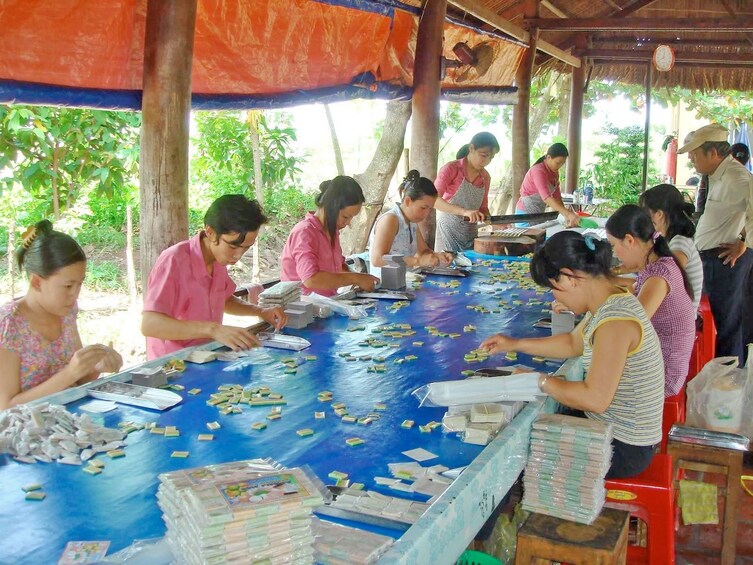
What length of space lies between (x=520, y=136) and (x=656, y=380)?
9.42m

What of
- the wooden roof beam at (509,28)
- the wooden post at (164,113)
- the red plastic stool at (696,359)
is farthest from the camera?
the wooden roof beam at (509,28)

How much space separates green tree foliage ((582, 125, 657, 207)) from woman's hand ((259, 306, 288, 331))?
629 inches

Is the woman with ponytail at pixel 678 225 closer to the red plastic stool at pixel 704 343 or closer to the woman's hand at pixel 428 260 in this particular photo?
the red plastic stool at pixel 704 343

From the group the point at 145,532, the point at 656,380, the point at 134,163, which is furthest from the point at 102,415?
the point at 134,163

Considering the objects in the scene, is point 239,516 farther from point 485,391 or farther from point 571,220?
point 571,220

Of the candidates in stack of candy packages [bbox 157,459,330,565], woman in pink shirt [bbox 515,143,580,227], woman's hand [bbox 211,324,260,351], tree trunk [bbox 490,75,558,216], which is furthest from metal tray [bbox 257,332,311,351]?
tree trunk [bbox 490,75,558,216]

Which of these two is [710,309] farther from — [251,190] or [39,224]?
[251,190]

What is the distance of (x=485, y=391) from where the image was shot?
2.85m

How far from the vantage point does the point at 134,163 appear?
8.03 meters

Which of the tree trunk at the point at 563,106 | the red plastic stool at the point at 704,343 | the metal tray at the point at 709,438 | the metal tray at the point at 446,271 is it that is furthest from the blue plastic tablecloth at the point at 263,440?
the tree trunk at the point at 563,106

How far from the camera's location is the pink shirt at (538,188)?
9438mm

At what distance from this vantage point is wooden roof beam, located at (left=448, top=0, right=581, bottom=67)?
8.72 metres

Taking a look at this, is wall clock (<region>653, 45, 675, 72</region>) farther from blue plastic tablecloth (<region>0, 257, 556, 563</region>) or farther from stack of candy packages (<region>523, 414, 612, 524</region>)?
stack of candy packages (<region>523, 414, 612, 524</region>)

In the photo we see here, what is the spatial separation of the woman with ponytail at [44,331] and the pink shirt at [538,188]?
23.9ft
